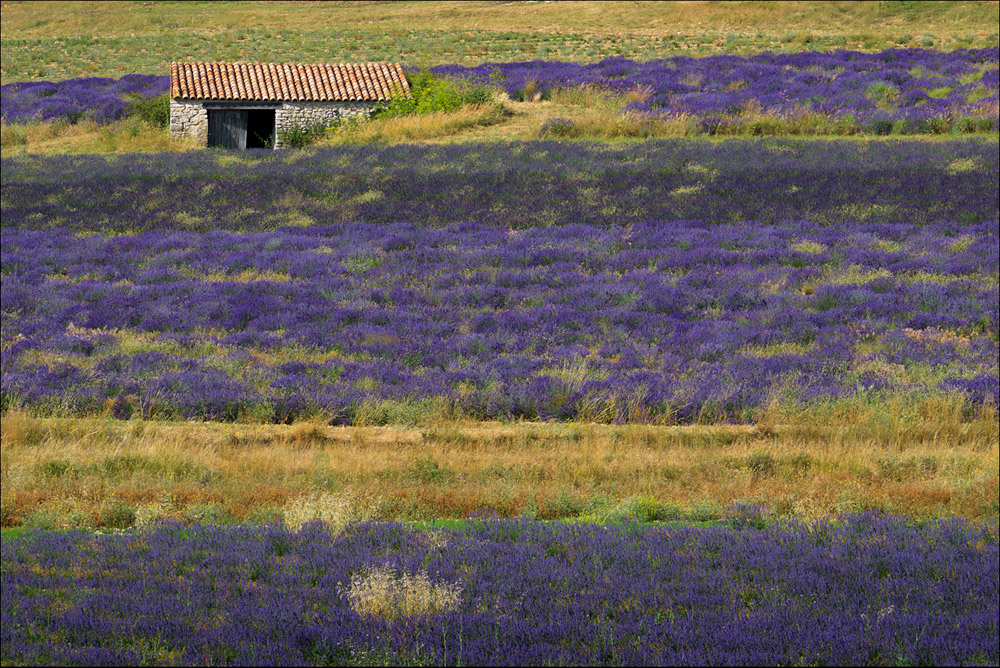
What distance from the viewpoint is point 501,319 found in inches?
604

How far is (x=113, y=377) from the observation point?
12.3 metres

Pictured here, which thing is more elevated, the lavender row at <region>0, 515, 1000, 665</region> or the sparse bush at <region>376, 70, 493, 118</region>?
the sparse bush at <region>376, 70, 493, 118</region>

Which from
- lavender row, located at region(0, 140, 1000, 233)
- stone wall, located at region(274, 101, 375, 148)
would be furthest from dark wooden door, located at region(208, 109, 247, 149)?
lavender row, located at region(0, 140, 1000, 233)

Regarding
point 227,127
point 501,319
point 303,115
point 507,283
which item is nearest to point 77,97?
point 227,127

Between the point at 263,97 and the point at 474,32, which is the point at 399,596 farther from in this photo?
the point at 474,32

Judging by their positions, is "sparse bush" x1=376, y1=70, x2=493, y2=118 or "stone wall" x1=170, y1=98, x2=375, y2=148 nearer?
"sparse bush" x1=376, y1=70, x2=493, y2=118

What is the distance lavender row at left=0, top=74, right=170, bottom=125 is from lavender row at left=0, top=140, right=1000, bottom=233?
8.73 metres

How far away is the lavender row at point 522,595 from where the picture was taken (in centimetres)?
539

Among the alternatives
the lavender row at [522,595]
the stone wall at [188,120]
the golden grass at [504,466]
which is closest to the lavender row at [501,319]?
the golden grass at [504,466]

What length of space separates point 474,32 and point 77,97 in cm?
2965

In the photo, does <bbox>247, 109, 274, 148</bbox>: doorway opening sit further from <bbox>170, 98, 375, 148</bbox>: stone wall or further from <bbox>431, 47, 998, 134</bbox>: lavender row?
<bbox>431, 47, 998, 134</bbox>: lavender row

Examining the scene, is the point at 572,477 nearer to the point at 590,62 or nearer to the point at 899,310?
the point at 899,310

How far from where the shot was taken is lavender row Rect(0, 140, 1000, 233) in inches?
874

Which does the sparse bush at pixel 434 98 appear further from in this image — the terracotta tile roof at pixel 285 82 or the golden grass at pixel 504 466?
the golden grass at pixel 504 466
